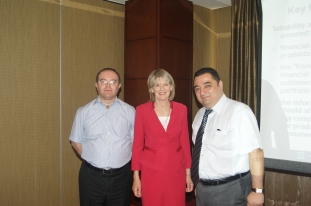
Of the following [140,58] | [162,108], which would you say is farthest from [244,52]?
[162,108]

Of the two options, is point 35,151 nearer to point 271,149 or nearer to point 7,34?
point 7,34

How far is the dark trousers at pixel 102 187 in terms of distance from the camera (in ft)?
8.87

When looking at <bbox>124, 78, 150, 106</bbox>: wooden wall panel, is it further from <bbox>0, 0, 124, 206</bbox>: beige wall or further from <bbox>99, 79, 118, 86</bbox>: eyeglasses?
<bbox>99, 79, 118, 86</bbox>: eyeglasses

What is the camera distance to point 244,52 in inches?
174

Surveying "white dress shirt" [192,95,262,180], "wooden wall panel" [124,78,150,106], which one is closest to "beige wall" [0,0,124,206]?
"wooden wall panel" [124,78,150,106]

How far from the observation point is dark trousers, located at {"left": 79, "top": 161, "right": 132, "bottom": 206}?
106 inches

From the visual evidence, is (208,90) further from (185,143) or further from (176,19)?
(176,19)

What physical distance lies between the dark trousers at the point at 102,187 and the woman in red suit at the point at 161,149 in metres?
0.19

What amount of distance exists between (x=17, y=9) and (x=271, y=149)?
298 centimetres

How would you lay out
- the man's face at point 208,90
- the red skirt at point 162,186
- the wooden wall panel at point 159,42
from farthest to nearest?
the wooden wall panel at point 159,42 < the red skirt at point 162,186 < the man's face at point 208,90

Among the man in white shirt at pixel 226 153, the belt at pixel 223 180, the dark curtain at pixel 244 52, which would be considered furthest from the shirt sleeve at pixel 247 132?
the dark curtain at pixel 244 52

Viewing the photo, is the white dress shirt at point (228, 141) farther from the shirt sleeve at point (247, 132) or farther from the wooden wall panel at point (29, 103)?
the wooden wall panel at point (29, 103)

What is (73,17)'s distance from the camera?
3.92 meters

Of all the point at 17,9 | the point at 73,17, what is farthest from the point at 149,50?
the point at 17,9
